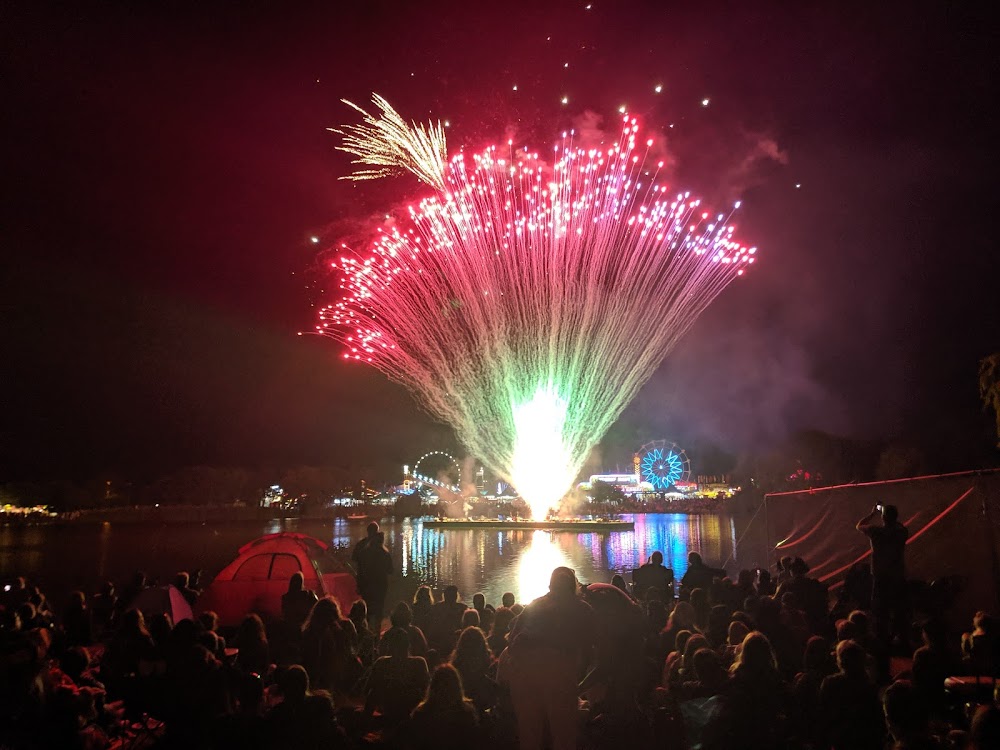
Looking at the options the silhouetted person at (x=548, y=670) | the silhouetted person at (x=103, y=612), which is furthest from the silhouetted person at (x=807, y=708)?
the silhouetted person at (x=103, y=612)

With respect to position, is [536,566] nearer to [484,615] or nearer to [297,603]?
[484,615]

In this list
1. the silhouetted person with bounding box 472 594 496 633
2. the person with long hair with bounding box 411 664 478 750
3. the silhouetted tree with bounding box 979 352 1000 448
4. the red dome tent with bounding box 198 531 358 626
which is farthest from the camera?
the silhouetted tree with bounding box 979 352 1000 448

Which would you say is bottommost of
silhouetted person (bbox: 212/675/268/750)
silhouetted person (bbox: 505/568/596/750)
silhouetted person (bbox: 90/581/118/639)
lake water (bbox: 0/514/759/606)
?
lake water (bbox: 0/514/759/606)

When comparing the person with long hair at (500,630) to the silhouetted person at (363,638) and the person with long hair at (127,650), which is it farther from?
the person with long hair at (127,650)

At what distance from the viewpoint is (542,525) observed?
41.5 meters

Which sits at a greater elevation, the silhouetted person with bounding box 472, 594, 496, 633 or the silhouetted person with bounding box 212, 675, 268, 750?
the silhouetted person with bounding box 212, 675, 268, 750

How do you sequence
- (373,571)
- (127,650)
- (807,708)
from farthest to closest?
(373,571)
(127,650)
(807,708)

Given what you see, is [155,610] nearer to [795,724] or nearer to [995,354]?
[795,724]

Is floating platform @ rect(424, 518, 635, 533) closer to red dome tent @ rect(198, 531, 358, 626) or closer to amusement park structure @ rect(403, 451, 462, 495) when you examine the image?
red dome tent @ rect(198, 531, 358, 626)

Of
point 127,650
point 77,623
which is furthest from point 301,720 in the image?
point 77,623

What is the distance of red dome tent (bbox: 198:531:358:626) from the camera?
10508 millimetres

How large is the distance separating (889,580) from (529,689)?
5.81 m

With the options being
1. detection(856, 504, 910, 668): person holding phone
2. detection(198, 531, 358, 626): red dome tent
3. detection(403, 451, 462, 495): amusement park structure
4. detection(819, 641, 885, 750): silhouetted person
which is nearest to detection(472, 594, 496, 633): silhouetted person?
detection(198, 531, 358, 626): red dome tent

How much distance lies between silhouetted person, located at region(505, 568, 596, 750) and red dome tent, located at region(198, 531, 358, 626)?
658cm
